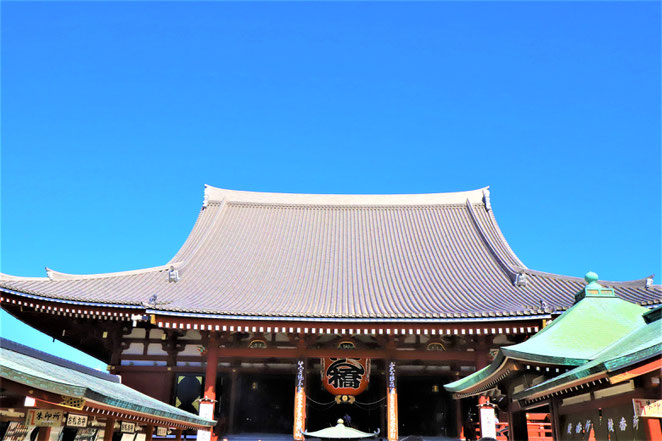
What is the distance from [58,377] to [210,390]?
7074mm

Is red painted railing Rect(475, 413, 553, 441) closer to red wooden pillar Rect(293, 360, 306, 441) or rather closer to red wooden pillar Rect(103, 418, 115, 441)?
red wooden pillar Rect(293, 360, 306, 441)

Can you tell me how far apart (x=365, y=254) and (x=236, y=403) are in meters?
7.24

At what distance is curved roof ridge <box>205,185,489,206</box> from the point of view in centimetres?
2477

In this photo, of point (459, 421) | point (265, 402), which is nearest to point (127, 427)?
point (265, 402)

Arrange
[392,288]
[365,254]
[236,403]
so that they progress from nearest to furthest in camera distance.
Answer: [236,403]
[392,288]
[365,254]

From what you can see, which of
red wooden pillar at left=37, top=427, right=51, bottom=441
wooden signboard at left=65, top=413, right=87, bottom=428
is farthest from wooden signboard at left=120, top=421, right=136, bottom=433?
red wooden pillar at left=37, top=427, right=51, bottom=441

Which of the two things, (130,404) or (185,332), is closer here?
(130,404)

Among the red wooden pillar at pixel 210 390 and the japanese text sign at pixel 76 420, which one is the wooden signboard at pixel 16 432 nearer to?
the japanese text sign at pixel 76 420

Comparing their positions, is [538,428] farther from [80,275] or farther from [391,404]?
[80,275]

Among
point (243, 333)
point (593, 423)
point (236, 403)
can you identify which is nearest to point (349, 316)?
point (243, 333)

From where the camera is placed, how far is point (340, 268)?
64.5 feet

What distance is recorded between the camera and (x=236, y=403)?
16469 millimetres

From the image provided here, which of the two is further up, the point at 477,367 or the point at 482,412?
the point at 477,367

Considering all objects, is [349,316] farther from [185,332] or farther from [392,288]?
[185,332]
